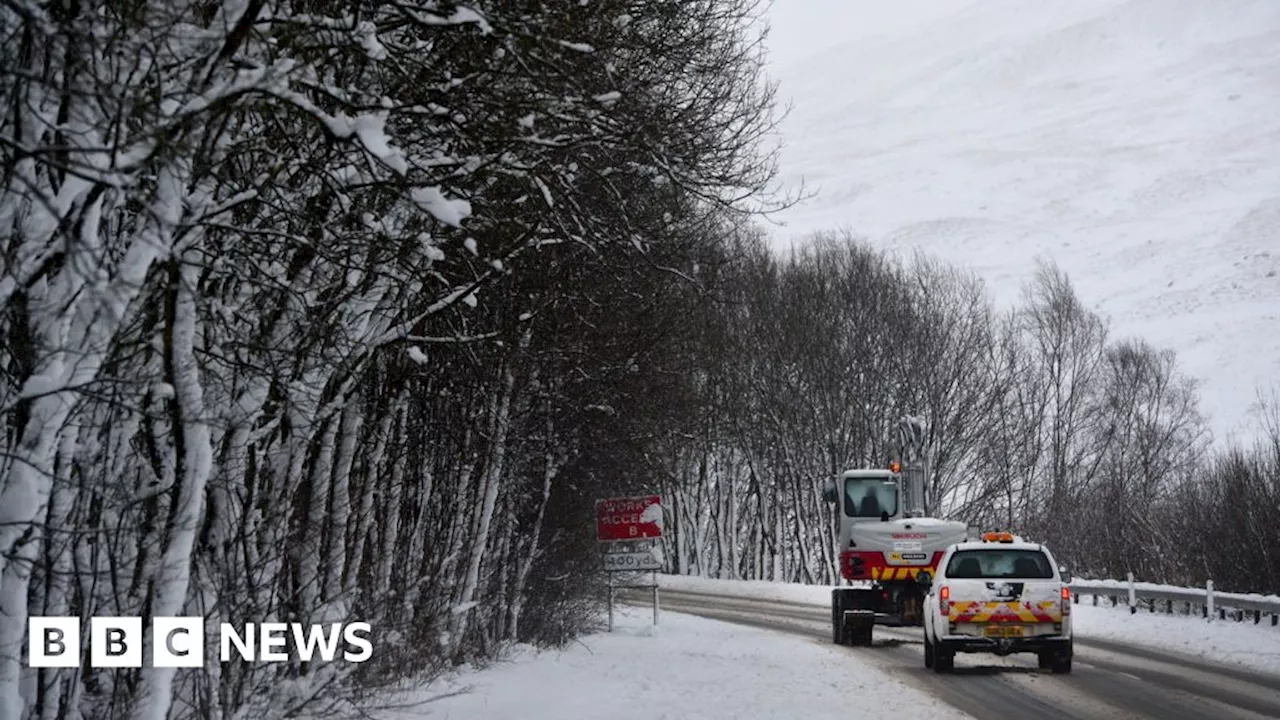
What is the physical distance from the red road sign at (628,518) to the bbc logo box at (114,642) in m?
15.4

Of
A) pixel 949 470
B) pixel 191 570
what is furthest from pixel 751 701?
pixel 949 470

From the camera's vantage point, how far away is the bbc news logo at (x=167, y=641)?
789 centimetres

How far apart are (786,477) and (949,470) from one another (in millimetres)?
5887

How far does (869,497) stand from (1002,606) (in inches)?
413

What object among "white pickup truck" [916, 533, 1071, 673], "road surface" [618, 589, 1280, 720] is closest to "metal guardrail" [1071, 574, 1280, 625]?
"road surface" [618, 589, 1280, 720]

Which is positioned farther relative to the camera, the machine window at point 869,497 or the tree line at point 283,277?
the machine window at point 869,497

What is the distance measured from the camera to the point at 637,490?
3266cm

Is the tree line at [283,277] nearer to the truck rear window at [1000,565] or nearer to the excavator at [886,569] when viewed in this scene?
the truck rear window at [1000,565]

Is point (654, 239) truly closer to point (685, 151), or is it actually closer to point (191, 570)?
point (685, 151)

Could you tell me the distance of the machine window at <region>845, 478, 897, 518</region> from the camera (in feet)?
101

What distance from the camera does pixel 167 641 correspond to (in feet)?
25.8

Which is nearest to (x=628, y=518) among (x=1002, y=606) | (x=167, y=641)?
(x=1002, y=606)

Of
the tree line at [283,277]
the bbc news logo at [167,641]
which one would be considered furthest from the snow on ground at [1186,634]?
the bbc news logo at [167,641]

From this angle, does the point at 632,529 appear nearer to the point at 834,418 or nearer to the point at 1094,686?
the point at 1094,686
